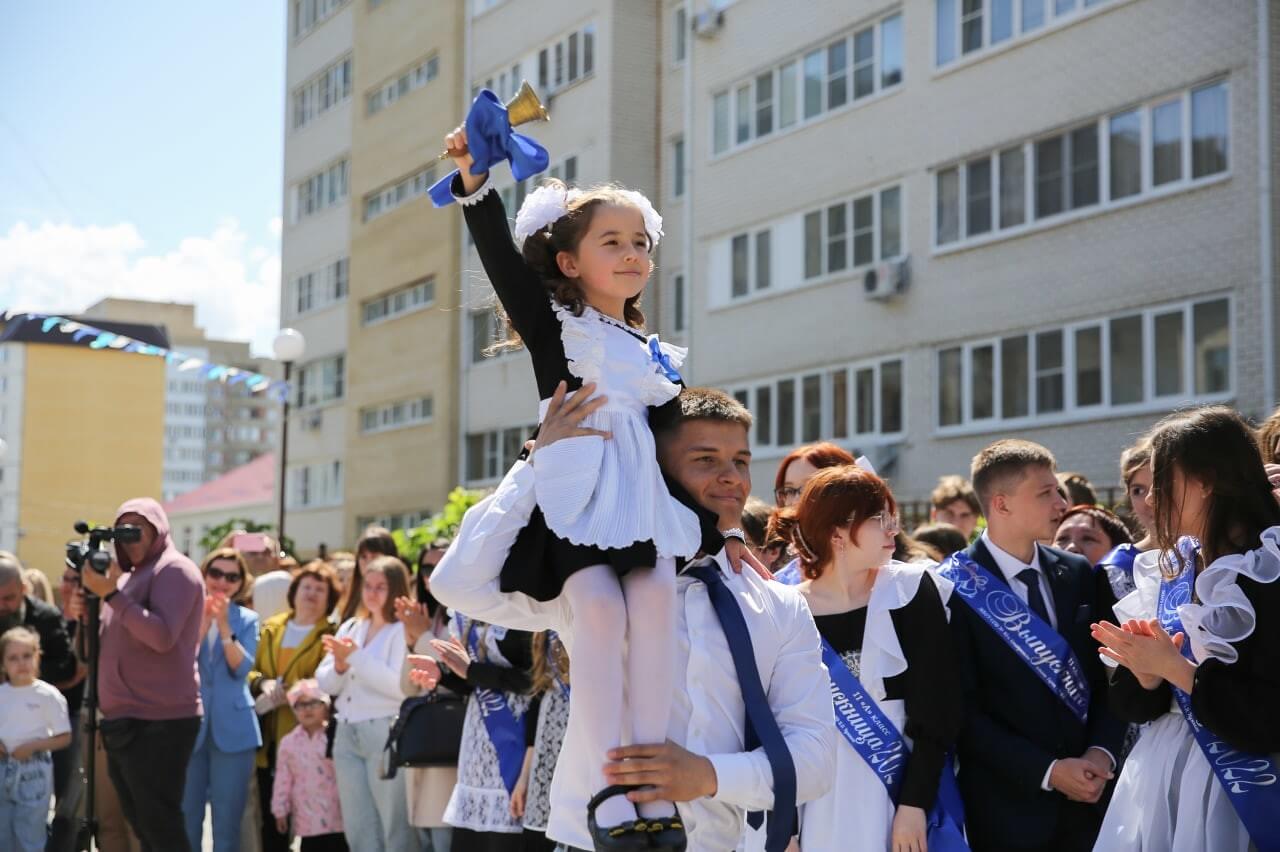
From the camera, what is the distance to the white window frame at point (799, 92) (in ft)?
80.6

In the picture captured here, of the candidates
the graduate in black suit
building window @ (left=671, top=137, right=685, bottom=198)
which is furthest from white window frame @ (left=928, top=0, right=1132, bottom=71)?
the graduate in black suit

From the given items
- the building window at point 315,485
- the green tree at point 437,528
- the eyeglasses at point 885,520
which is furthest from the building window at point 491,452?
the eyeglasses at point 885,520

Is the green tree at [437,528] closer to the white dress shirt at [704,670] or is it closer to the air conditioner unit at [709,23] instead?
the air conditioner unit at [709,23]

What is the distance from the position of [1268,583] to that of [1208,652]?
0.26 meters

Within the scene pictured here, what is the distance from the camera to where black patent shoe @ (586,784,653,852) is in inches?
129

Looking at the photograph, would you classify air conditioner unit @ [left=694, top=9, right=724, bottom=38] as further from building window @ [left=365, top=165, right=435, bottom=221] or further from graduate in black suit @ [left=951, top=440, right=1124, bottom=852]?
graduate in black suit @ [left=951, top=440, right=1124, bottom=852]

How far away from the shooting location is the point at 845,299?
25.0 meters

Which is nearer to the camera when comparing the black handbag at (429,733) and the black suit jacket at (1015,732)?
the black suit jacket at (1015,732)

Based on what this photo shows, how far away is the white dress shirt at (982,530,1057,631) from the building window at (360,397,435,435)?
32.2 metres

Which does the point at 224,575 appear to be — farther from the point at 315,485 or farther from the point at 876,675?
the point at 315,485

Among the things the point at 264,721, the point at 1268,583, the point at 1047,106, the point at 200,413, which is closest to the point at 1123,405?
the point at 1047,106

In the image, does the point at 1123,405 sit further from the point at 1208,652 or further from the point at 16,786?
the point at 1208,652

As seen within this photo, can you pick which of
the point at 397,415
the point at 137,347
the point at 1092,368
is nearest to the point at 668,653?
the point at 137,347

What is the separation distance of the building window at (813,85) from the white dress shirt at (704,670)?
70.8 feet
